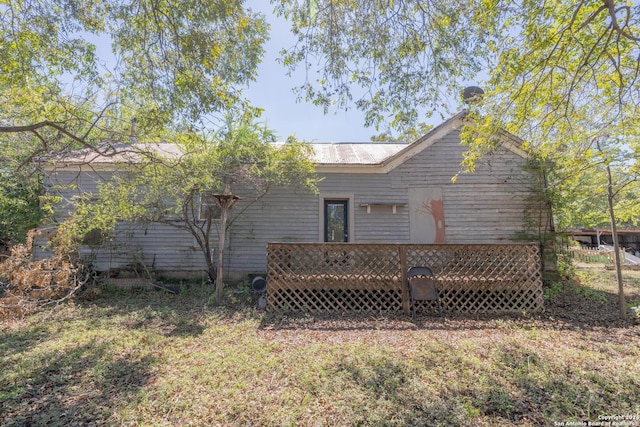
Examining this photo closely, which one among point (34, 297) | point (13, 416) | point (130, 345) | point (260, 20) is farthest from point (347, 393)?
point (34, 297)

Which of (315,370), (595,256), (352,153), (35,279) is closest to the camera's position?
(315,370)

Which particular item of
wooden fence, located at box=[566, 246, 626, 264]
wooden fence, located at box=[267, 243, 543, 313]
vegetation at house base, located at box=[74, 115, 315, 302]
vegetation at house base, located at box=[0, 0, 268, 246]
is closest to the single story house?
vegetation at house base, located at box=[74, 115, 315, 302]

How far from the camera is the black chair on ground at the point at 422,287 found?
18.9 ft

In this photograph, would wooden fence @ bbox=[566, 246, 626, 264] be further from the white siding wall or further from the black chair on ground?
the black chair on ground

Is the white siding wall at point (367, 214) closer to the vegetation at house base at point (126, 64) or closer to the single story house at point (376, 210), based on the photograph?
the single story house at point (376, 210)

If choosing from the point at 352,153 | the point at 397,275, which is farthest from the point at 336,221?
the point at 397,275

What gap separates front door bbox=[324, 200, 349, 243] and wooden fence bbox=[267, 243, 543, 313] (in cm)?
217

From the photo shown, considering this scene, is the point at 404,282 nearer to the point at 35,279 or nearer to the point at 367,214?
the point at 367,214

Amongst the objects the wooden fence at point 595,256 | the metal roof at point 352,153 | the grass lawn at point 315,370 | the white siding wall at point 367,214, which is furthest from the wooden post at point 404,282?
the wooden fence at point 595,256

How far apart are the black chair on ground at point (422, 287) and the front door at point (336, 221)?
2853 millimetres

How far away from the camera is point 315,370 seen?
11.0 ft

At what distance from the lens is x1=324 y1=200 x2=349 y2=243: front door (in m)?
8.52

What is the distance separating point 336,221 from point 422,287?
11.3ft

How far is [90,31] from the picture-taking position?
4.33 meters
